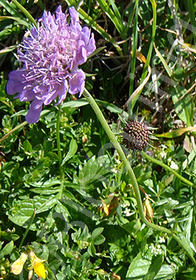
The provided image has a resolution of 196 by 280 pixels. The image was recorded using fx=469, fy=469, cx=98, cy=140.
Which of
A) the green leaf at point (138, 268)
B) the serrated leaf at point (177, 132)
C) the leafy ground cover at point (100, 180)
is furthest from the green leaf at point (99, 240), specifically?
the serrated leaf at point (177, 132)

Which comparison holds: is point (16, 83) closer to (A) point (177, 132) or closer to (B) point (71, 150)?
(B) point (71, 150)

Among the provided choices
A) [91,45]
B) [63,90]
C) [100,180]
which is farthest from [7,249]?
[91,45]

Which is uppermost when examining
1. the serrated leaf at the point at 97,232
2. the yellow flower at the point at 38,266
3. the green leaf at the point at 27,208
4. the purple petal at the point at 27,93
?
the purple petal at the point at 27,93

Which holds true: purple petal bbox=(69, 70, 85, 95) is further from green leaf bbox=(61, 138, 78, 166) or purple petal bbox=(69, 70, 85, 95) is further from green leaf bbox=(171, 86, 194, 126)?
green leaf bbox=(171, 86, 194, 126)

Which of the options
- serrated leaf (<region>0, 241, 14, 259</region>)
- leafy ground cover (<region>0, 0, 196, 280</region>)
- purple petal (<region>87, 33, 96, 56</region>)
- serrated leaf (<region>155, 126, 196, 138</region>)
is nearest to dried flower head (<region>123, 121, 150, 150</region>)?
leafy ground cover (<region>0, 0, 196, 280</region>)

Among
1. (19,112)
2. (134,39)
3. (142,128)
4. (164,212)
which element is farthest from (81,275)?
(134,39)

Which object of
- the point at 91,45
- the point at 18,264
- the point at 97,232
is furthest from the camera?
the point at 97,232

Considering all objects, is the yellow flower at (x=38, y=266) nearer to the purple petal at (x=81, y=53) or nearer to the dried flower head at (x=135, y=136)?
the dried flower head at (x=135, y=136)
